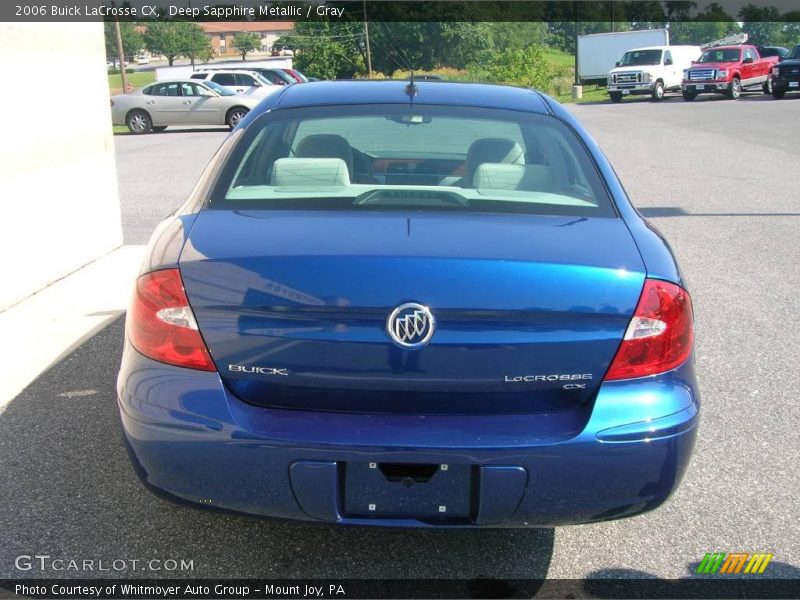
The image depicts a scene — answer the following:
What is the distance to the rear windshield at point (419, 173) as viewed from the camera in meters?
3.12

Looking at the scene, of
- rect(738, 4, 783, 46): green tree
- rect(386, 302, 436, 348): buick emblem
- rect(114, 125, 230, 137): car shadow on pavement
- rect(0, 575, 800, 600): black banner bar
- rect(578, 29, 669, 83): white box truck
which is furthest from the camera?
rect(738, 4, 783, 46): green tree

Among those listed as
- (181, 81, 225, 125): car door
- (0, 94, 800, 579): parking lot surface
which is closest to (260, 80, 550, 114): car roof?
(0, 94, 800, 579): parking lot surface

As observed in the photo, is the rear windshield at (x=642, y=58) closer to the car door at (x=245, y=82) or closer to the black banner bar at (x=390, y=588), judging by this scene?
the car door at (x=245, y=82)

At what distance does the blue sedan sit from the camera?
2.50 metres

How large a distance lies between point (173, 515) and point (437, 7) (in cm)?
7556

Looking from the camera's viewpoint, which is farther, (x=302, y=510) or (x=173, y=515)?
(x=173, y=515)

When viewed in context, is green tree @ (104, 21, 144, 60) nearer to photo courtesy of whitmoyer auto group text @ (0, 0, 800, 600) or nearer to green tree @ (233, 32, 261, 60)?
green tree @ (233, 32, 261, 60)

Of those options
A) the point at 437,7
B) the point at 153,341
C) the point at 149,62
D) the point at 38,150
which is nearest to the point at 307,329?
the point at 153,341

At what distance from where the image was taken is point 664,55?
118 ft

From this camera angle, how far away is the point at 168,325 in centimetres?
265

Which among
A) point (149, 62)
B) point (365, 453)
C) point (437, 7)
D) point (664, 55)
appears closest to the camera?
point (365, 453)

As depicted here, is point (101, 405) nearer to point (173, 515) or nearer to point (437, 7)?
point (173, 515)

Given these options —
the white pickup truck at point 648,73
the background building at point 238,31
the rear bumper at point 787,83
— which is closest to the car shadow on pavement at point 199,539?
the rear bumper at point 787,83

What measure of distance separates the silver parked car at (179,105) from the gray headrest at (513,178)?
21369 mm
